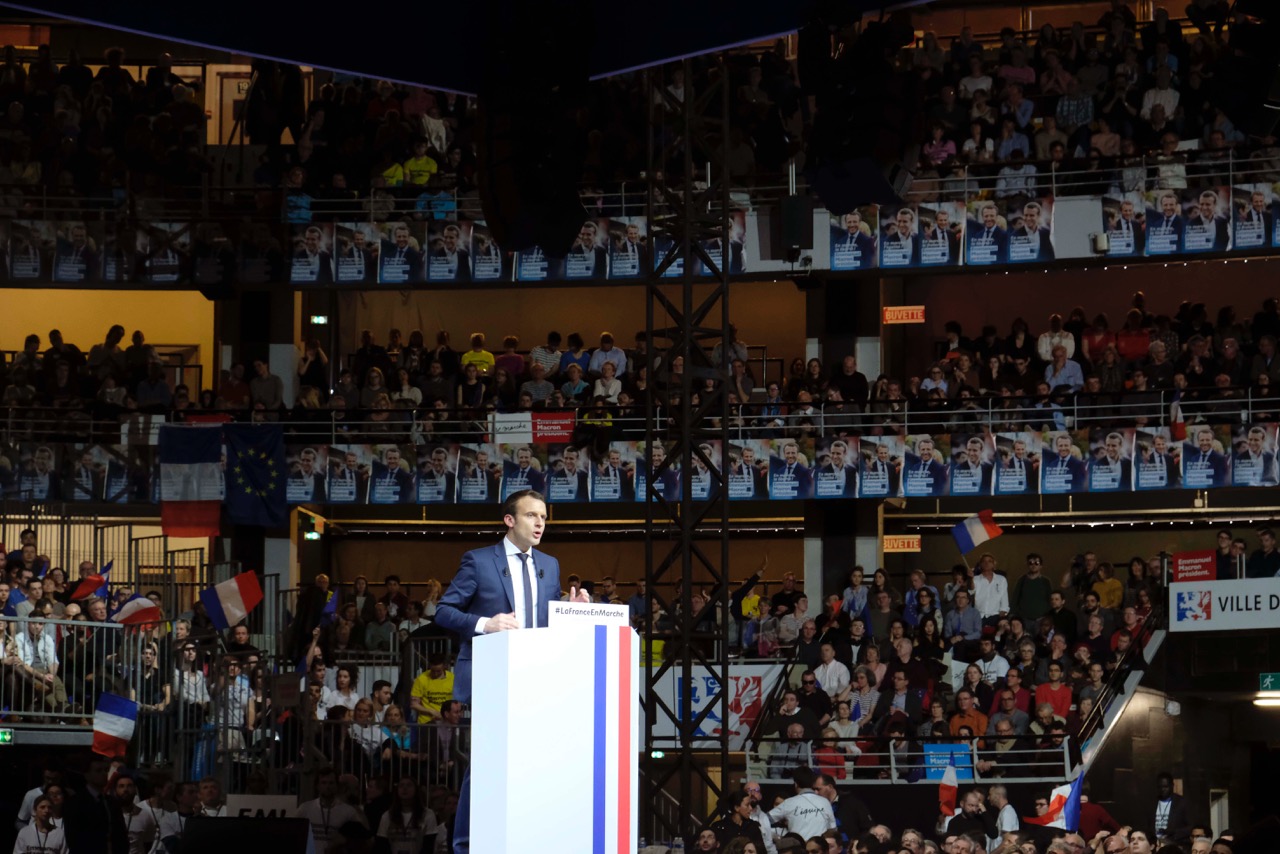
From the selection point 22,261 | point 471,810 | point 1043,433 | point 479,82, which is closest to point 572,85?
point 479,82

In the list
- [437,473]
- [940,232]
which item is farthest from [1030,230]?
[437,473]

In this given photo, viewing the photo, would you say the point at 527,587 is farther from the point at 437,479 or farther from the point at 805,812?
the point at 437,479

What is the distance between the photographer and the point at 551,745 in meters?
5.37

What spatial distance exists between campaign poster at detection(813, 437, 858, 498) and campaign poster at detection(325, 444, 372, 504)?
5680mm

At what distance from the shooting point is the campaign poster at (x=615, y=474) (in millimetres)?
22844

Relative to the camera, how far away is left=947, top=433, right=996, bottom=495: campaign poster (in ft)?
72.1

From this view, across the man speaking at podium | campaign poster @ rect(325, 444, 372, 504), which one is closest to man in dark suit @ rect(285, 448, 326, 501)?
campaign poster @ rect(325, 444, 372, 504)

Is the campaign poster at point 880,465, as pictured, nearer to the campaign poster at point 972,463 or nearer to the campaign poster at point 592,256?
the campaign poster at point 972,463

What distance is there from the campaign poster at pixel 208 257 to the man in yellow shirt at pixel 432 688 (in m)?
7.61

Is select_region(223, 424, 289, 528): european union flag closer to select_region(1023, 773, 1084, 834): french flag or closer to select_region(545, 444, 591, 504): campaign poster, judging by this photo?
select_region(545, 444, 591, 504): campaign poster

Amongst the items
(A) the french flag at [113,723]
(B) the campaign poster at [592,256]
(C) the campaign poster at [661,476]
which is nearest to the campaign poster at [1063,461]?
(C) the campaign poster at [661,476]

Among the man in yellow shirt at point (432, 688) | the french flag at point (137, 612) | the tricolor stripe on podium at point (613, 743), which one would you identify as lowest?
the man in yellow shirt at point (432, 688)

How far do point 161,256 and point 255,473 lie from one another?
3267 mm

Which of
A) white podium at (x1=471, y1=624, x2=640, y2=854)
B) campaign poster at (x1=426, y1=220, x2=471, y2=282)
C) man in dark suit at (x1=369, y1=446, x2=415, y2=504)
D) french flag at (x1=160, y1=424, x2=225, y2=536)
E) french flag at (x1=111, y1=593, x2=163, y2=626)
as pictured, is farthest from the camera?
campaign poster at (x1=426, y1=220, x2=471, y2=282)
